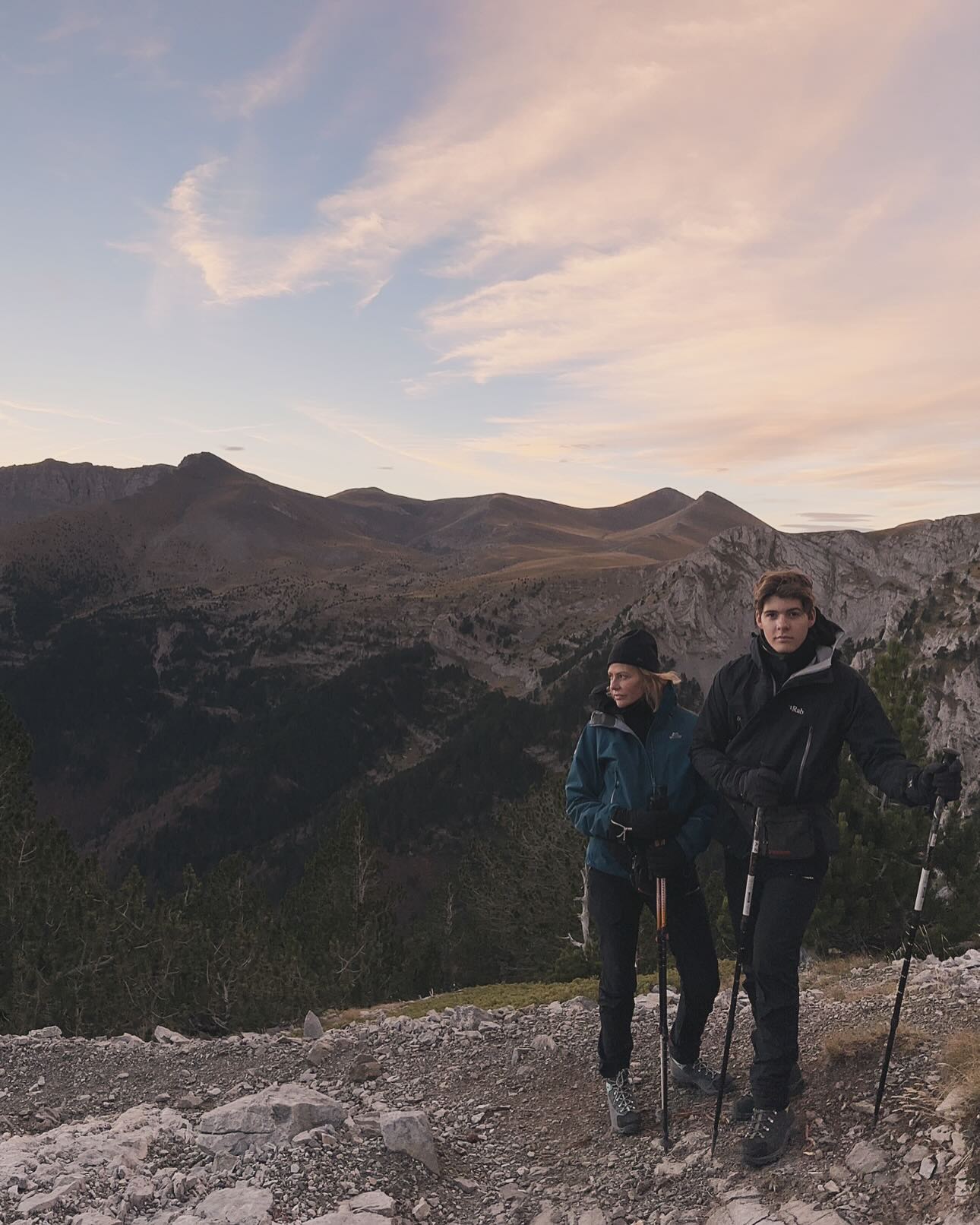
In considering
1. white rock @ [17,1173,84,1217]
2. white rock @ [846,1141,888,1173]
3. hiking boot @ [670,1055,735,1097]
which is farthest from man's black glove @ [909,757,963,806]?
white rock @ [17,1173,84,1217]

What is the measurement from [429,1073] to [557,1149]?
6.92ft

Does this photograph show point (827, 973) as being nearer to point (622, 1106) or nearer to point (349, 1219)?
point (622, 1106)

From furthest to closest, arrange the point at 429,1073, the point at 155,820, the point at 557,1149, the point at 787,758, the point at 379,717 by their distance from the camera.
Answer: the point at 379,717, the point at 155,820, the point at 429,1073, the point at 557,1149, the point at 787,758

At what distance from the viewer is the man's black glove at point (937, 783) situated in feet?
14.5

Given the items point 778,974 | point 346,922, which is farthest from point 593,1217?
point 346,922

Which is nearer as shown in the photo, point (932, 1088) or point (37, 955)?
point (932, 1088)

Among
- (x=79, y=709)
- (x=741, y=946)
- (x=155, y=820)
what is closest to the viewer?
(x=741, y=946)

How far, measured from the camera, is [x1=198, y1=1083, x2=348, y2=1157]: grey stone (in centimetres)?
579

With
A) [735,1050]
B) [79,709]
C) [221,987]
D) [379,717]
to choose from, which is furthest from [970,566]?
[79,709]

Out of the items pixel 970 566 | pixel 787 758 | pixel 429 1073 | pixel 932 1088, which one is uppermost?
pixel 970 566

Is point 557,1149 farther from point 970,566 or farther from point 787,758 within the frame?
point 970,566

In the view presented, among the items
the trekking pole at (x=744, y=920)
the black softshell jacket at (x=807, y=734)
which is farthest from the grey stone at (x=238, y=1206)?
the black softshell jacket at (x=807, y=734)

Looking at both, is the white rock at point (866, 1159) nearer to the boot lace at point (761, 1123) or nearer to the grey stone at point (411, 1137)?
the boot lace at point (761, 1123)

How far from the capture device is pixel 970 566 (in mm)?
81688
